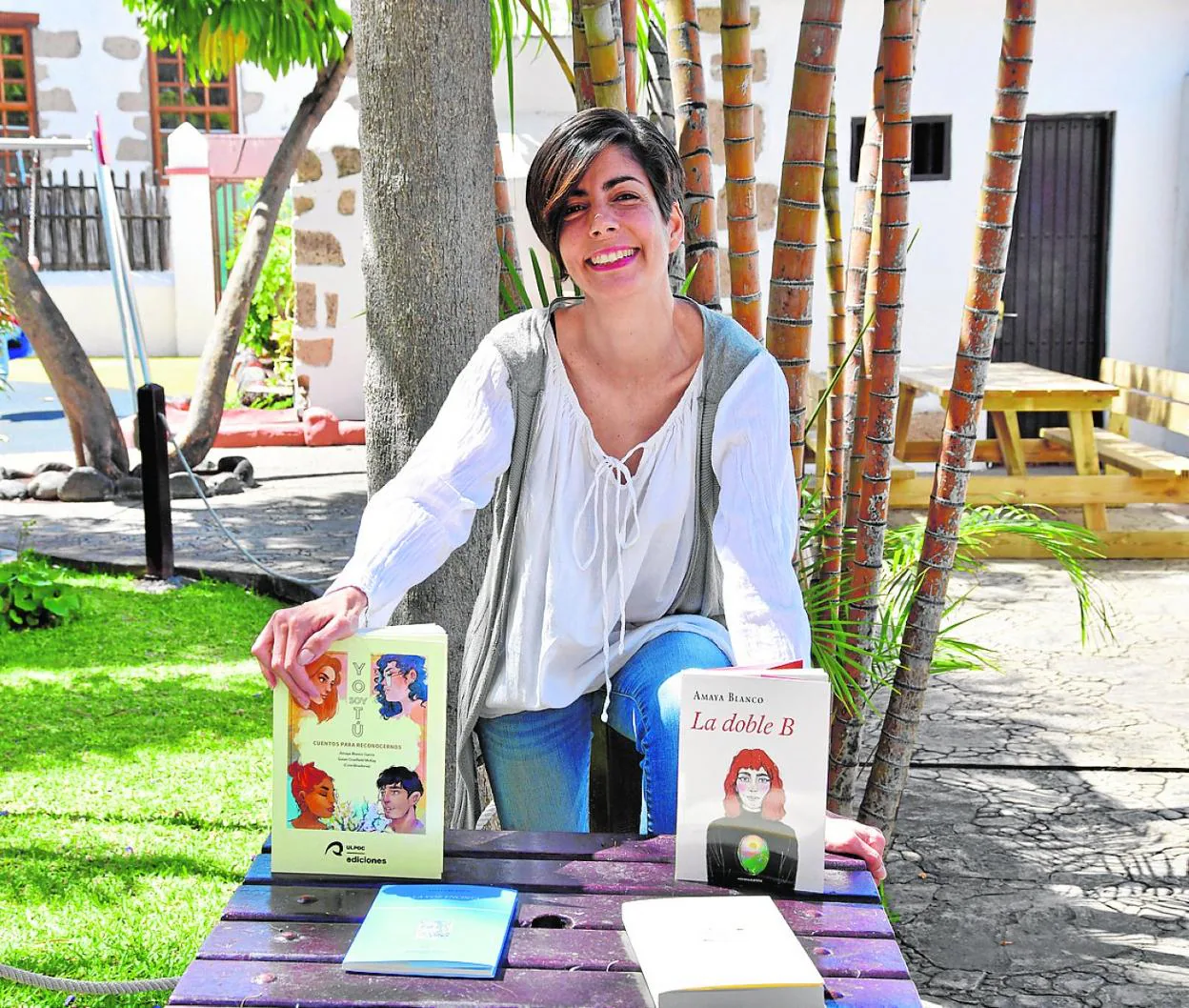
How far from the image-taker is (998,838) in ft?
11.7

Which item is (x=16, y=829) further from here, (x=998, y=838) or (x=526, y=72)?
(x=526, y=72)

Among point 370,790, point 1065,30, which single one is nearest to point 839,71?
point 1065,30

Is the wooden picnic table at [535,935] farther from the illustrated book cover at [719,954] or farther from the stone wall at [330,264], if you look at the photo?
the stone wall at [330,264]

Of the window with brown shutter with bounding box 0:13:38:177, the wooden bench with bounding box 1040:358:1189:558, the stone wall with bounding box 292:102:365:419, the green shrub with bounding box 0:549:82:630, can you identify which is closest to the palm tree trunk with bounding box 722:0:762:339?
the green shrub with bounding box 0:549:82:630

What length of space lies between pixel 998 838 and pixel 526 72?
6412mm

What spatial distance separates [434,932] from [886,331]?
1676 millimetres

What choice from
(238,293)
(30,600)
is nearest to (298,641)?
(30,600)

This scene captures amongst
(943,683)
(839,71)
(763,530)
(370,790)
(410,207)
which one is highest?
(839,71)

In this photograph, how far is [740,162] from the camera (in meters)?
2.74

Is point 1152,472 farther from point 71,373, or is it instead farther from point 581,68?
point 71,373

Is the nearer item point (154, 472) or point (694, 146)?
point (694, 146)

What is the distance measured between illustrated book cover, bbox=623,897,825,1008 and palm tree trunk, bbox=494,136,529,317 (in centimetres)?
162

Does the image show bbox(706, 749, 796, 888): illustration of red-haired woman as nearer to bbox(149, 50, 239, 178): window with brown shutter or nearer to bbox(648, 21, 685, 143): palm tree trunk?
bbox(648, 21, 685, 143): palm tree trunk

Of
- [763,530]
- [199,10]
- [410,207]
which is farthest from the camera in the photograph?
[199,10]
